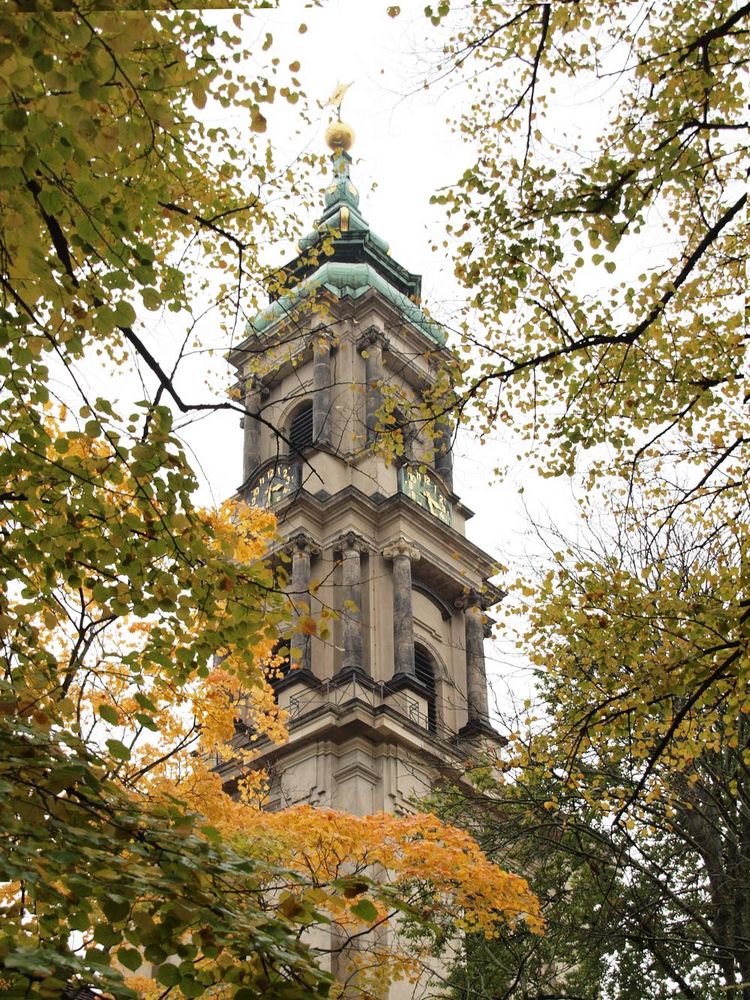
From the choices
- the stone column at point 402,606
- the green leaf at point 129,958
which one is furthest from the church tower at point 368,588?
the green leaf at point 129,958

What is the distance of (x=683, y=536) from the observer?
53.0ft

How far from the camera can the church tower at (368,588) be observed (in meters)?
26.6

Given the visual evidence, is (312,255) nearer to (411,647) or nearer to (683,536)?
(683,536)

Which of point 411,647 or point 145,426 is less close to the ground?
point 411,647

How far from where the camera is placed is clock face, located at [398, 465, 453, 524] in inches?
1328

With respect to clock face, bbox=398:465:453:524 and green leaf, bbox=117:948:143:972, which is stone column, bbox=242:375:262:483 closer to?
clock face, bbox=398:465:453:524

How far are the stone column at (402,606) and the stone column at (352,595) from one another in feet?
2.77

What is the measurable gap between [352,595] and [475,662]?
4.63 meters

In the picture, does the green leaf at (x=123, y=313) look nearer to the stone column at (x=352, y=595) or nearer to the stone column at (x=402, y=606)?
the stone column at (x=352, y=595)

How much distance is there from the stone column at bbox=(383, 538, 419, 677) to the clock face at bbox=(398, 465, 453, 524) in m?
1.64

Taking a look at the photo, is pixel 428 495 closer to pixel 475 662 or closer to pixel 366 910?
pixel 475 662

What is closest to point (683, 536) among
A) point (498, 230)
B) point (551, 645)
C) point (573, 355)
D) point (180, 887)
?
point (551, 645)

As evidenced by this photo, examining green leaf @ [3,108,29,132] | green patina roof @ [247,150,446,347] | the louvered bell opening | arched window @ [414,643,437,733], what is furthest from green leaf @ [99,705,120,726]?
the louvered bell opening

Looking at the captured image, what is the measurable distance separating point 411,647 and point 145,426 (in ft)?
75.0
